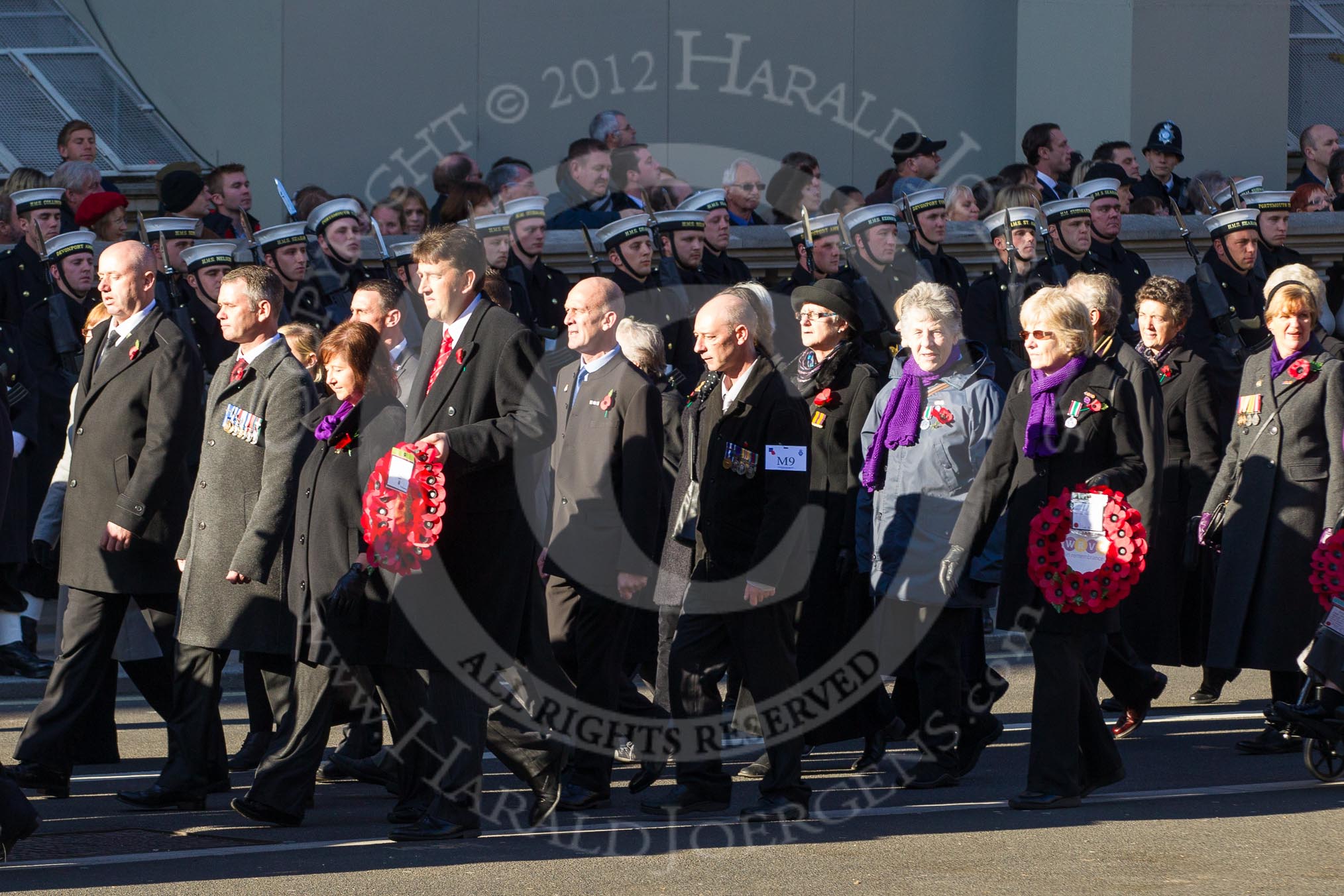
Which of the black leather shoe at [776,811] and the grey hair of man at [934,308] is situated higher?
the grey hair of man at [934,308]

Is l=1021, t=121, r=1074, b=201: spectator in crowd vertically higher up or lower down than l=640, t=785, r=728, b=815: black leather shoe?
higher up

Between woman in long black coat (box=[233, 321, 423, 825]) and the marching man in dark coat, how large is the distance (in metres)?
0.20

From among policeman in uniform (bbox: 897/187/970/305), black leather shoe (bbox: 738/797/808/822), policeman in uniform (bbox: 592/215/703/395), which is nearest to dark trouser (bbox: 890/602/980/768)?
black leather shoe (bbox: 738/797/808/822)

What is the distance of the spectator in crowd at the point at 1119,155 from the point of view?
587 inches

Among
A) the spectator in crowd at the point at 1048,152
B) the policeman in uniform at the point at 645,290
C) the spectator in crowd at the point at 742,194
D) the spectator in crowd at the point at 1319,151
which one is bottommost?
the policeman in uniform at the point at 645,290

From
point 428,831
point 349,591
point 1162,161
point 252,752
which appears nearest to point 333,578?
point 349,591

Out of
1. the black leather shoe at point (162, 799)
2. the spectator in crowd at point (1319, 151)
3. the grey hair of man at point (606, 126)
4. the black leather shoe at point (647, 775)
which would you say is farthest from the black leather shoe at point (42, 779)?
the spectator in crowd at point (1319, 151)

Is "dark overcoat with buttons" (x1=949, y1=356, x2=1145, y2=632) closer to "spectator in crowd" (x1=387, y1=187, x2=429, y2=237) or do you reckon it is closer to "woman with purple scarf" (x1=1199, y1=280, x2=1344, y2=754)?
"woman with purple scarf" (x1=1199, y1=280, x2=1344, y2=754)

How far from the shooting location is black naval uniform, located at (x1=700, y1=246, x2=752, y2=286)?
39.1ft

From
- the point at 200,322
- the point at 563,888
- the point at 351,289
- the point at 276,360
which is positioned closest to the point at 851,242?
the point at 351,289

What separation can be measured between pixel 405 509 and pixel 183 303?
5099 millimetres

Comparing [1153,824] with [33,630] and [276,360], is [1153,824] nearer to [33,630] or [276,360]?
[276,360]

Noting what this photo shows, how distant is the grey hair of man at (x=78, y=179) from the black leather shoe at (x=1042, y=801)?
23.5 feet

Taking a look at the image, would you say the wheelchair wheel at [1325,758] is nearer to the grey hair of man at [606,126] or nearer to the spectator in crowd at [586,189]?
the spectator in crowd at [586,189]
